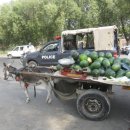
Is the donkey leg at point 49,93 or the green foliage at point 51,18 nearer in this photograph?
the donkey leg at point 49,93

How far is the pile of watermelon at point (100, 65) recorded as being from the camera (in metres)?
7.35

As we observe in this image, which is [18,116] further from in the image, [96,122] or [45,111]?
[96,122]

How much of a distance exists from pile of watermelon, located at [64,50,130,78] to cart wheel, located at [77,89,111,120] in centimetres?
45

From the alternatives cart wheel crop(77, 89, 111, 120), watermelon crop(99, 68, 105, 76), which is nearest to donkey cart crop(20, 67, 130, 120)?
cart wheel crop(77, 89, 111, 120)

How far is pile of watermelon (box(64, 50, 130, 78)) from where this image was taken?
7352mm

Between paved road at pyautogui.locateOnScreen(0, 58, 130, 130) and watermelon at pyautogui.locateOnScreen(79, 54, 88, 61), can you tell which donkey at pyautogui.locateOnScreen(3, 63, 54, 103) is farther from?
watermelon at pyautogui.locateOnScreen(79, 54, 88, 61)


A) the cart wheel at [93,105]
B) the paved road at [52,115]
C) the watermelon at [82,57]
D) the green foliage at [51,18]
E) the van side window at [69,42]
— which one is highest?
the green foliage at [51,18]

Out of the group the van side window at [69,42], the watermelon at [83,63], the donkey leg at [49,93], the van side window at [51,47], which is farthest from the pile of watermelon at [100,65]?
the van side window at [51,47]

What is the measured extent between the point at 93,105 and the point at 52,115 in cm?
111

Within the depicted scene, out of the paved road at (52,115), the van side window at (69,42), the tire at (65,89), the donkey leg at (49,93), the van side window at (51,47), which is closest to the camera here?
the paved road at (52,115)

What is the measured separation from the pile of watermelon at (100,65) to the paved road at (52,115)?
0.90 meters

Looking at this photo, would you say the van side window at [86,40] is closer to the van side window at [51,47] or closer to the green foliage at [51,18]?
the van side window at [51,47]

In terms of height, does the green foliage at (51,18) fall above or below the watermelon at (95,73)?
above

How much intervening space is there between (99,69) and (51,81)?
58.5 inches
